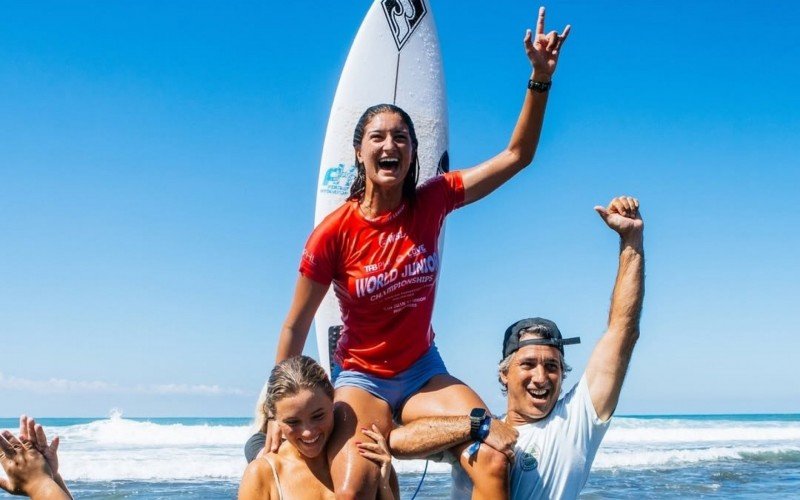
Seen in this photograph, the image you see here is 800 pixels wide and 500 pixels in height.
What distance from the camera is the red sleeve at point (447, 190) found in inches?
144

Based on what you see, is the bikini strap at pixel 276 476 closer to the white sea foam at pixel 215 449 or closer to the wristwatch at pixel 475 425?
the wristwatch at pixel 475 425

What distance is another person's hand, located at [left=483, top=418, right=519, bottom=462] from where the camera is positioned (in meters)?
3.12

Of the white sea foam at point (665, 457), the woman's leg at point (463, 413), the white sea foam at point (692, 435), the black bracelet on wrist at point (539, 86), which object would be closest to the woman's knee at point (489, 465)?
the woman's leg at point (463, 413)

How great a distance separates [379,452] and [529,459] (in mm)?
618

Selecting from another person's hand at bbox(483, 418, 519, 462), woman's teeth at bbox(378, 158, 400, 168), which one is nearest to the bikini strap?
another person's hand at bbox(483, 418, 519, 462)

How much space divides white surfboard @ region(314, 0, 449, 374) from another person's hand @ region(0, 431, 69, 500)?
3.23 meters

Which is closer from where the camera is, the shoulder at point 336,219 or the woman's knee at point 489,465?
the woman's knee at point 489,465

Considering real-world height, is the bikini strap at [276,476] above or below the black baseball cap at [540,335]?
below

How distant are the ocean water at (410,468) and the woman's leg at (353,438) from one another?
6.72 meters

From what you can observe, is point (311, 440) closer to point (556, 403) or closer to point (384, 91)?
point (556, 403)

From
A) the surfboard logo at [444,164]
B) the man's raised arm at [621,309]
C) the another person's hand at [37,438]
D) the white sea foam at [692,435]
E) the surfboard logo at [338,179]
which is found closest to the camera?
the another person's hand at [37,438]

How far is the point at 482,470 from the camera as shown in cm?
311

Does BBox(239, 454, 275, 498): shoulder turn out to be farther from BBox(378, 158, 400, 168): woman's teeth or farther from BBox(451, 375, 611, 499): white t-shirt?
BBox(378, 158, 400, 168): woman's teeth

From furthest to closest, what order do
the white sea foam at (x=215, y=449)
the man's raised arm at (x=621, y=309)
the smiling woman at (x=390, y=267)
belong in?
the white sea foam at (x=215, y=449) → the smiling woman at (x=390, y=267) → the man's raised arm at (x=621, y=309)
